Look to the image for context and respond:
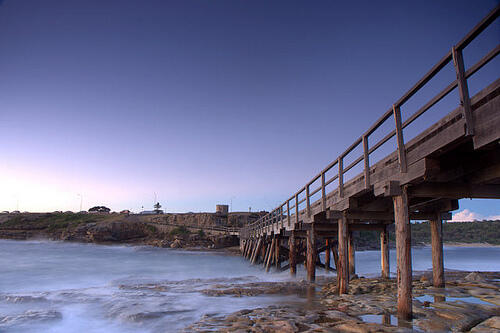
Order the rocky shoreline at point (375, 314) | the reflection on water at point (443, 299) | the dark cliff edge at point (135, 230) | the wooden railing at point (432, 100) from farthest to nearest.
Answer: the dark cliff edge at point (135, 230)
the reflection on water at point (443, 299)
the rocky shoreline at point (375, 314)
the wooden railing at point (432, 100)

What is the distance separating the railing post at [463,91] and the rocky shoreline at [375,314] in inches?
140

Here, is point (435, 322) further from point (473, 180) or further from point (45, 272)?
point (45, 272)

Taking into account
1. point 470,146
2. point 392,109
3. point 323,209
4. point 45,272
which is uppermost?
point 392,109

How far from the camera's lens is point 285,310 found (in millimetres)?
8891

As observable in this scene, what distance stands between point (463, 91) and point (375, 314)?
16.9 ft

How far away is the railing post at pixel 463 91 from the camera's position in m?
5.12

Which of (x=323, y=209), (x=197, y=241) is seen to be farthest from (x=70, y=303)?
(x=197, y=241)

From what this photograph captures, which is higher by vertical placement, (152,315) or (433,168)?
(433,168)

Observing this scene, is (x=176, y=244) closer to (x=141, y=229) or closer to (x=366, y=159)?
(x=141, y=229)

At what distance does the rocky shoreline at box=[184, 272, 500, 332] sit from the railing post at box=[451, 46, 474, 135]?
140 inches

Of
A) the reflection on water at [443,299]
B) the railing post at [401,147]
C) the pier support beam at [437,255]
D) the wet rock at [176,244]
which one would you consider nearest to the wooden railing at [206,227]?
the wet rock at [176,244]

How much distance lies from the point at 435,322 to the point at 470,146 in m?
3.47

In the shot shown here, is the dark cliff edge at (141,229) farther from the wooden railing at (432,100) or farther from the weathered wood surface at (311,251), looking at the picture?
the wooden railing at (432,100)

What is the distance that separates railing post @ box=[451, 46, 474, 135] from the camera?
5.12 meters
